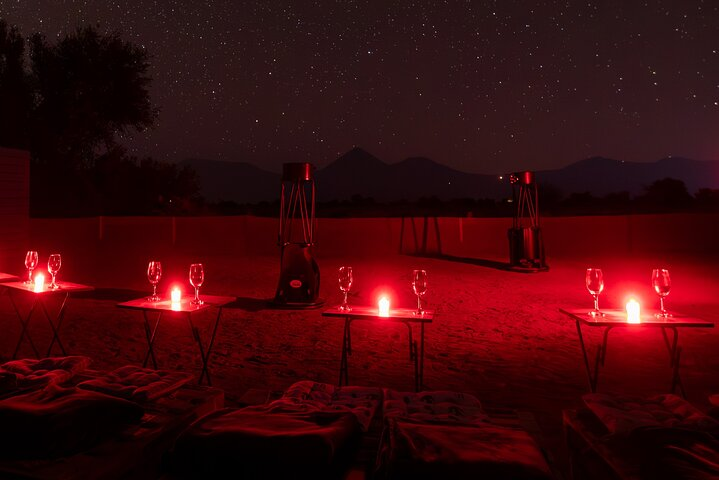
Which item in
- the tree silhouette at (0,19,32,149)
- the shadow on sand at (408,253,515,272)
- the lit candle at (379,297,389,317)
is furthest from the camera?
Result: the tree silhouette at (0,19,32,149)

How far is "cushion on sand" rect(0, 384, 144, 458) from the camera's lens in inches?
70.7

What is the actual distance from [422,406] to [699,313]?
25.4ft

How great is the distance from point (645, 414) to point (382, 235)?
19.5 metres

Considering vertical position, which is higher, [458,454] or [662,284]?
[662,284]

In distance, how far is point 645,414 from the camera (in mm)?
2164

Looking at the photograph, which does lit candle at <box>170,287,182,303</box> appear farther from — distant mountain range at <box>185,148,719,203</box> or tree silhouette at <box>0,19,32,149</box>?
distant mountain range at <box>185,148,719,203</box>

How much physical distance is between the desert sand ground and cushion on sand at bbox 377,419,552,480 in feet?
5.15

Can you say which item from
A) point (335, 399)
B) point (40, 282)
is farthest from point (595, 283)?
point (40, 282)

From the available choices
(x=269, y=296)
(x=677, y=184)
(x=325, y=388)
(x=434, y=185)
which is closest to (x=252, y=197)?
(x=677, y=184)

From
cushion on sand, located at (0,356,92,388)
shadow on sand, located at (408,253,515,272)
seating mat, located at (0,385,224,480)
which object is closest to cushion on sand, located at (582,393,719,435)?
seating mat, located at (0,385,224,480)

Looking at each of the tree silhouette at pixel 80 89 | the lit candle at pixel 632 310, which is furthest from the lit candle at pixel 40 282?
the tree silhouette at pixel 80 89

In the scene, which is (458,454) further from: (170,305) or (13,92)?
(13,92)

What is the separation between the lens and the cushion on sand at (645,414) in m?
1.97

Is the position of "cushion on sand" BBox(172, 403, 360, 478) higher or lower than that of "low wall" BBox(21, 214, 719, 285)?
lower
